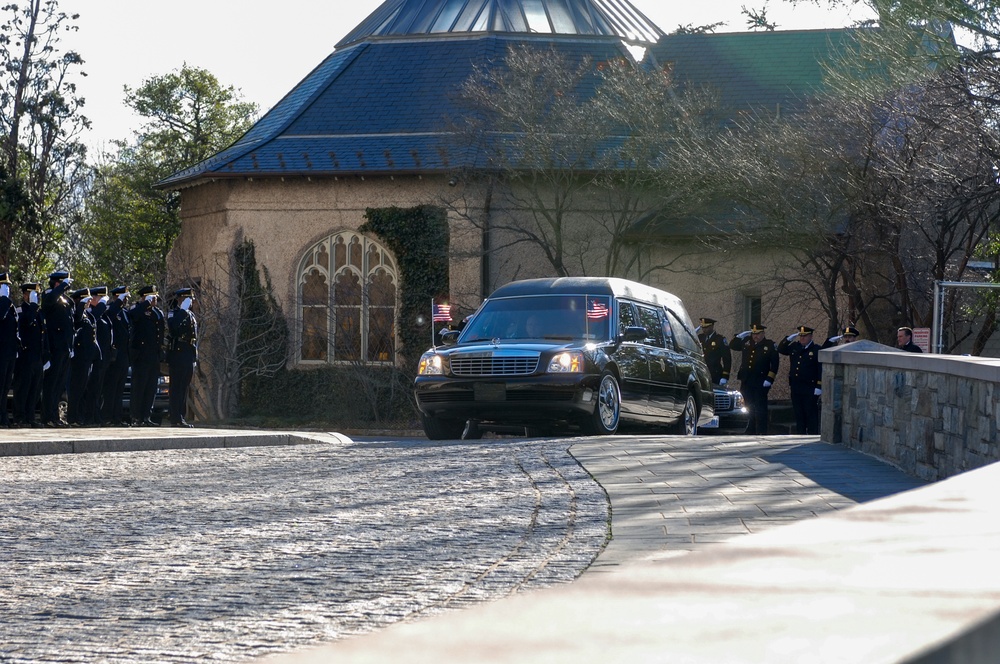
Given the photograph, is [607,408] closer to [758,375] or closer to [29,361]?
[29,361]

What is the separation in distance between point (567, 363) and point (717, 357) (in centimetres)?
920

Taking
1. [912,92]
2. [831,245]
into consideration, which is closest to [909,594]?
[912,92]

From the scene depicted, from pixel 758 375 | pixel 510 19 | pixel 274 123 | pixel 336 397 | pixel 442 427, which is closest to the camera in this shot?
pixel 442 427

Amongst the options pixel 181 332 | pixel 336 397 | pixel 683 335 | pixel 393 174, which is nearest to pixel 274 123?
pixel 393 174

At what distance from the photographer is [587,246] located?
96.5 feet

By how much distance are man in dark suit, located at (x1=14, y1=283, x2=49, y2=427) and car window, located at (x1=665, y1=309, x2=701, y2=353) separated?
786 centimetres

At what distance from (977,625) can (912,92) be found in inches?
934

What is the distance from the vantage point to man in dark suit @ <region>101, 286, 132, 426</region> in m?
18.4

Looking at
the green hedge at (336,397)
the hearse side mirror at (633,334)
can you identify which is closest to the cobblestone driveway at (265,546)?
the hearse side mirror at (633,334)

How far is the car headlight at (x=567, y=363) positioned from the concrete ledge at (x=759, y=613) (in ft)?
45.0

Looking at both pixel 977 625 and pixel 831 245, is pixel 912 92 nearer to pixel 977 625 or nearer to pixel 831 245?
pixel 831 245

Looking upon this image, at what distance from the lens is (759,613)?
939 millimetres

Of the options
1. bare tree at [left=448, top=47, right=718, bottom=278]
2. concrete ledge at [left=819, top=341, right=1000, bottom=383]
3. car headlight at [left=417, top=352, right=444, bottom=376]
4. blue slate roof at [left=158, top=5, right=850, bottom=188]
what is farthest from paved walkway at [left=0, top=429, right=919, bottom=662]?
blue slate roof at [left=158, top=5, right=850, bottom=188]

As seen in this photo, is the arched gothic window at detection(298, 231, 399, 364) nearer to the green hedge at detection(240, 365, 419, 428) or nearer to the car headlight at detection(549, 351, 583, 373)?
the green hedge at detection(240, 365, 419, 428)
